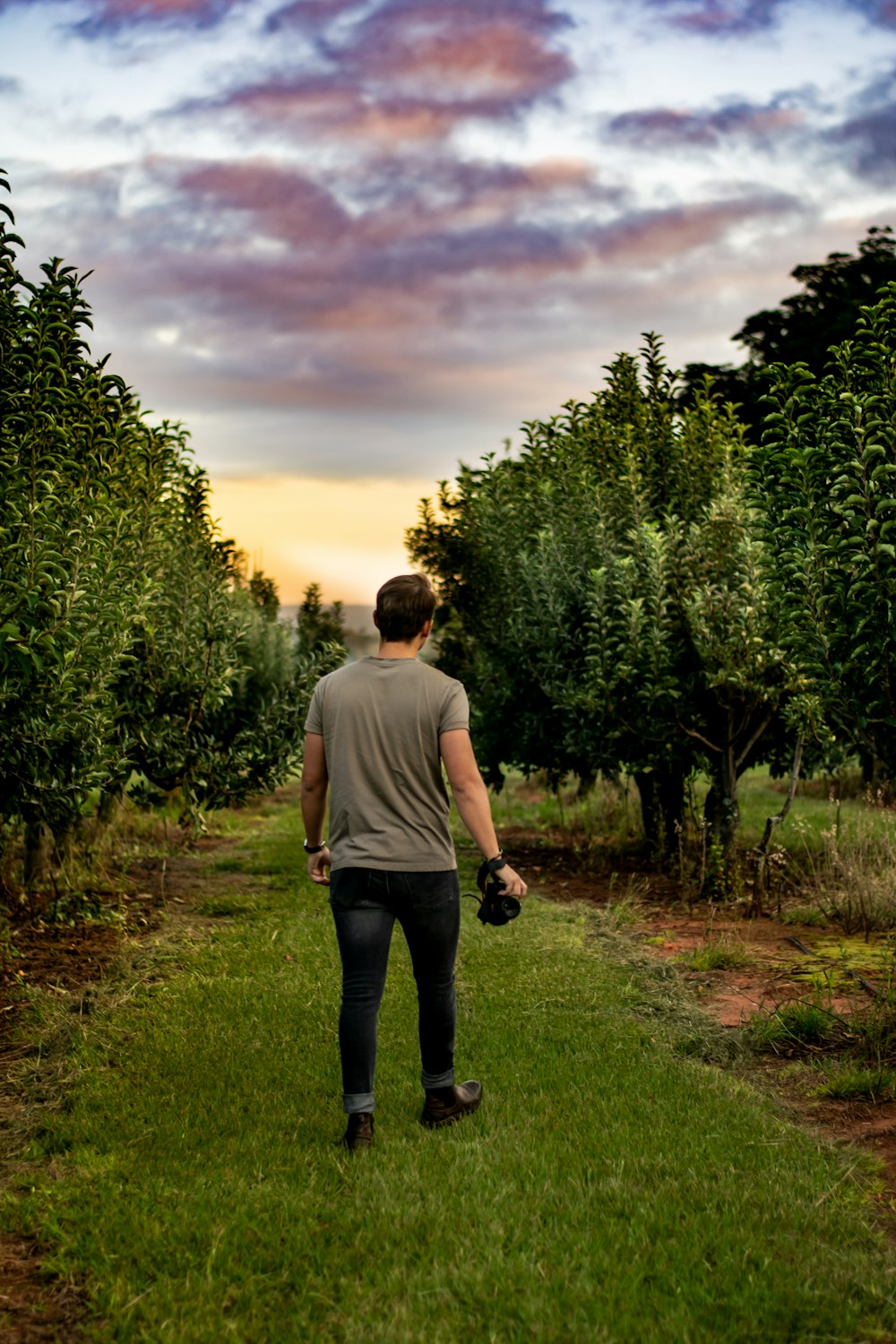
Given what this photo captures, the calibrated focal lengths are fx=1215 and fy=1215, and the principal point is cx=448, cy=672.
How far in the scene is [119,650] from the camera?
30.3ft

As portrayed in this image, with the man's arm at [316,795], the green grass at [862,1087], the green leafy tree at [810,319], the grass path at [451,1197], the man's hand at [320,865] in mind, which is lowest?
the green grass at [862,1087]

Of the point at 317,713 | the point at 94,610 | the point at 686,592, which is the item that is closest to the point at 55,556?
the point at 94,610

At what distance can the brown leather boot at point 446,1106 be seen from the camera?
5406 mm

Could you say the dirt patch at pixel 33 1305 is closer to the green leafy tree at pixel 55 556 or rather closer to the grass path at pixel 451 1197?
the grass path at pixel 451 1197

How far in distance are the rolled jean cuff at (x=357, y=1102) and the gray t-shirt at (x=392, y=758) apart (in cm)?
97

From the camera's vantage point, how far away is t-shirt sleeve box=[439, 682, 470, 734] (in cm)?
511

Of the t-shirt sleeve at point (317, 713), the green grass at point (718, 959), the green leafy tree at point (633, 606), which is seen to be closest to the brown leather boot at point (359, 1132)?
the t-shirt sleeve at point (317, 713)

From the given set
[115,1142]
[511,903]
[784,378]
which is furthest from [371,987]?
[784,378]

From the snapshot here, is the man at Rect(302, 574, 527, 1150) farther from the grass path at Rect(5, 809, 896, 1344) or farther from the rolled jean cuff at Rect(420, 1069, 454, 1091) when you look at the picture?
the grass path at Rect(5, 809, 896, 1344)

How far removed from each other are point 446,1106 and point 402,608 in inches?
87.8

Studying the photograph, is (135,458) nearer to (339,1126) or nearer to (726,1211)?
(339,1126)

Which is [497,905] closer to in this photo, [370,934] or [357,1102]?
[370,934]

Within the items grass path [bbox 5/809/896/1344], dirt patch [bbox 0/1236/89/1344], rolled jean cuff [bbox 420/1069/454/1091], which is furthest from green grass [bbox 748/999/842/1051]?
dirt patch [bbox 0/1236/89/1344]

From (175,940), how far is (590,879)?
5.46m
